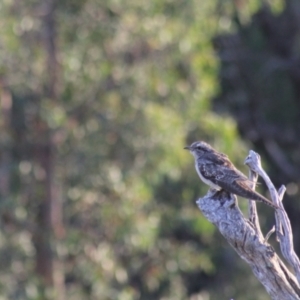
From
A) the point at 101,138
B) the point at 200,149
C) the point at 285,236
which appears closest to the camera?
the point at 285,236

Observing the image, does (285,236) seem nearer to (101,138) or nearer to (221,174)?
(221,174)

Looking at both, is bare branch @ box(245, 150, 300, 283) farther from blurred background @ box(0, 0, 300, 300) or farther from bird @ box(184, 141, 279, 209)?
blurred background @ box(0, 0, 300, 300)

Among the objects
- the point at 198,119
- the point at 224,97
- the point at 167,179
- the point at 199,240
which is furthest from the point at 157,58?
the point at 224,97

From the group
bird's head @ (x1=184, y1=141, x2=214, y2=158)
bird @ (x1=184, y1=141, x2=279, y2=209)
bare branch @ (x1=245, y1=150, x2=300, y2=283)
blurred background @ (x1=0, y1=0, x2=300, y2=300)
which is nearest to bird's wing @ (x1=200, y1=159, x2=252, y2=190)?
bird @ (x1=184, y1=141, x2=279, y2=209)

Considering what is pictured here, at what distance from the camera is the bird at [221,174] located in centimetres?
798

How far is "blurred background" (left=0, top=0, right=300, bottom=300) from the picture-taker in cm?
1461

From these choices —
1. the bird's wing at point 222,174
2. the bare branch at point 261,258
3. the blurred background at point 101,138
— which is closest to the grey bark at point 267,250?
the bare branch at point 261,258

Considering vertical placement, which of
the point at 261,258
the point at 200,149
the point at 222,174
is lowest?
the point at 261,258

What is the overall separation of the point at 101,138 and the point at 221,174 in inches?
243

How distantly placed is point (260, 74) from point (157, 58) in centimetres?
844

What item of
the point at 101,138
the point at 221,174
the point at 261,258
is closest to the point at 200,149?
the point at 221,174

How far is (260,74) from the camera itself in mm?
23156

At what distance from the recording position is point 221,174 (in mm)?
8719

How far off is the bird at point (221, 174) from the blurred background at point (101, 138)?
4.86m
